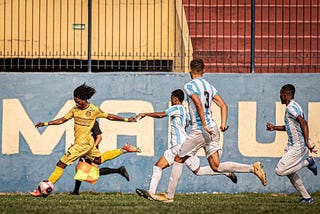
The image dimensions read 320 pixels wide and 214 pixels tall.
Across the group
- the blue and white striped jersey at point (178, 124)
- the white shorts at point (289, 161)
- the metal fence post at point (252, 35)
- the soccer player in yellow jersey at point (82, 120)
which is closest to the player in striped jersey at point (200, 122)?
the white shorts at point (289, 161)

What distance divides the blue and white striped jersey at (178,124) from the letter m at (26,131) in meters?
3.01

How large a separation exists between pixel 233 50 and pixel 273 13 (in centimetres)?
114

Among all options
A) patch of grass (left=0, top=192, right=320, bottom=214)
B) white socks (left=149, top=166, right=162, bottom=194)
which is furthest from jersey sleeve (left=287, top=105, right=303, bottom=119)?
white socks (left=149, top=166, right=162, bottom=194)

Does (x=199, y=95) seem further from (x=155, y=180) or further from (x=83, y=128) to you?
(x=83, y=128)

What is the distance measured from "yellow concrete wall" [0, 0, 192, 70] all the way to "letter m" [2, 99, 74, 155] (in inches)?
42.9

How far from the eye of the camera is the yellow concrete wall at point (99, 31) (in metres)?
18.1

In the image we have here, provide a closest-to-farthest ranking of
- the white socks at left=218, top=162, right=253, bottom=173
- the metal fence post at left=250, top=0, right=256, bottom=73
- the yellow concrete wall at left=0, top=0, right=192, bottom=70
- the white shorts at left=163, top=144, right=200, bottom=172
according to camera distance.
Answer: the white socks at left=218, top=162, right=253, bottom=173, the white shorts at left=163, top=144, right=200, bottom=172, the metal fence post at left=250, top=0, right=256, bottom=73, the yellow concrete wall at left=0, top=0, right=192, bottom=70

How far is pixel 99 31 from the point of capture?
18531mm

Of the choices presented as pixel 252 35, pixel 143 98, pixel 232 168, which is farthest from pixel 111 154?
pixel 252 35

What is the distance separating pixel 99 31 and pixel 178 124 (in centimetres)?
391

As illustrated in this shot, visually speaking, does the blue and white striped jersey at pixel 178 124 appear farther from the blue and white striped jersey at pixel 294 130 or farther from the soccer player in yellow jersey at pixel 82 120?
the blue and white striped jersey at pixel 294 130

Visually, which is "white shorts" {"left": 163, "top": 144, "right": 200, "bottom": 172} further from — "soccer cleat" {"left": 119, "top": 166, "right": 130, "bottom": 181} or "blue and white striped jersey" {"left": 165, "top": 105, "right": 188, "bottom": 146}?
"soccer cleat" {"left": 119, "top": 166, "right": 130, "bottom": 181}

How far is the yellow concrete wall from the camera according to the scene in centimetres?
1814

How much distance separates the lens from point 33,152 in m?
17.7
